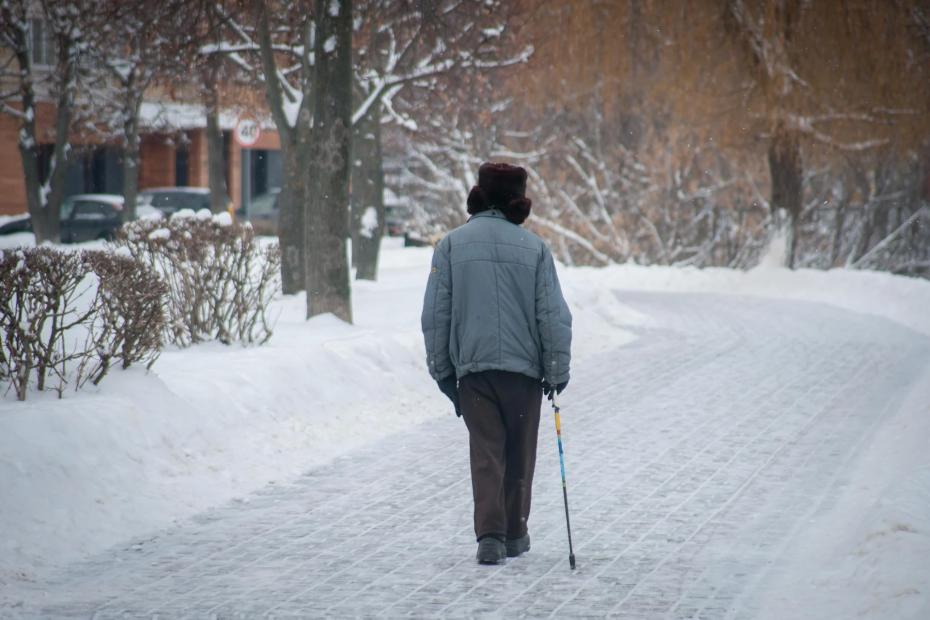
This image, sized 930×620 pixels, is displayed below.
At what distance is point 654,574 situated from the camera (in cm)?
641

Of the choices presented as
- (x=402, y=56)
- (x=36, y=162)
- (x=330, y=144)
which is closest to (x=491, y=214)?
(x=330, y=144)

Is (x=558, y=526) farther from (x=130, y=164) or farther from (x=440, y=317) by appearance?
(x=130, y=164)

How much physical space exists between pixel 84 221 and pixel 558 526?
108 feet

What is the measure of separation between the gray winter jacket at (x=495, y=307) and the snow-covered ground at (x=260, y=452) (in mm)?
1585

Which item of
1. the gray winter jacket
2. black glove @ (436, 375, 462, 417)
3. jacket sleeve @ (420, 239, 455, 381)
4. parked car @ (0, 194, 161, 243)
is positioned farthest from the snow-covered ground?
parked car @ (0, 194, 161, 243)

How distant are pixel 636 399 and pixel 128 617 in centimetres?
752

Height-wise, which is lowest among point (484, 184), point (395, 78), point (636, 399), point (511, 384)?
point (636, 399)

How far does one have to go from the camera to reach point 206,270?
12391 millimetres

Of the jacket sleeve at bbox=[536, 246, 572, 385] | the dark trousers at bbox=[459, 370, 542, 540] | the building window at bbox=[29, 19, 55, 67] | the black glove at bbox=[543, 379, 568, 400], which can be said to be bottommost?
the dark trousers at bbox=[459, 370, 542, 540]

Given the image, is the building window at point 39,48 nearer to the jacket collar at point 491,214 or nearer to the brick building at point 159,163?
the brick building at point 159,163

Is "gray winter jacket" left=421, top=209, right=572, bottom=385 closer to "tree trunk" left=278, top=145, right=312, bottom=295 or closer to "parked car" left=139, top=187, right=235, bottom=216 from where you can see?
"tree trunk" left=278, top=145, right=312, bottom=295

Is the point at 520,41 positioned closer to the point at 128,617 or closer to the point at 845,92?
the point at 845,92

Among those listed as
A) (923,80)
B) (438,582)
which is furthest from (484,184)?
(923,80)

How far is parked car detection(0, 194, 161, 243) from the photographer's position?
124 ft
